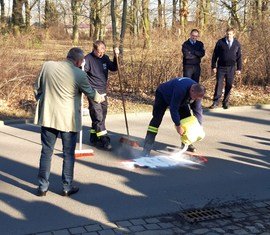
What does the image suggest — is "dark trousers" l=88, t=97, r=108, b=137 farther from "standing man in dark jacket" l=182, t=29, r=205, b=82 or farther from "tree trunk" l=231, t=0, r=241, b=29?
"tree trunk" l=231, t=0, r=241, b=29

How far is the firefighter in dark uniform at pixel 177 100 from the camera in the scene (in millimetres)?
6854

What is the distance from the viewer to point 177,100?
6906mm

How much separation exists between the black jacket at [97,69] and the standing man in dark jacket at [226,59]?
4785 millimetres

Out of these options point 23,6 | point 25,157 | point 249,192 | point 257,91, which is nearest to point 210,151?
point 249,192

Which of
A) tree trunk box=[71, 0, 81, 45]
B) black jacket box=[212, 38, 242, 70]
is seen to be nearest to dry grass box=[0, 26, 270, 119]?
black jacket box=[212, 38, 242, 70]

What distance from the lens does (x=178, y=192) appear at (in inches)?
247

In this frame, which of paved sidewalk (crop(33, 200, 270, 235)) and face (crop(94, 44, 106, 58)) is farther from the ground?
face (crop(94, 44, 106, 58))

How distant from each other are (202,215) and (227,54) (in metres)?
7.68

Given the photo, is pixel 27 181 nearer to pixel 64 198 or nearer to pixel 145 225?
pixel 64 198

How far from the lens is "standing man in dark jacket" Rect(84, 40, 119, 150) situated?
829cm

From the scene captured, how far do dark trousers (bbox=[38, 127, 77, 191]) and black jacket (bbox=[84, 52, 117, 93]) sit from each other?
2.56 m

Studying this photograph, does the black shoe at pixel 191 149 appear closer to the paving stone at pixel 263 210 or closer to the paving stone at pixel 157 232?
the paving stone at pixel 263 210

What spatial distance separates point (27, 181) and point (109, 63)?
2880 millimetres

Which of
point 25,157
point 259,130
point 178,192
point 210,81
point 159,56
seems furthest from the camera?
point 210,81
